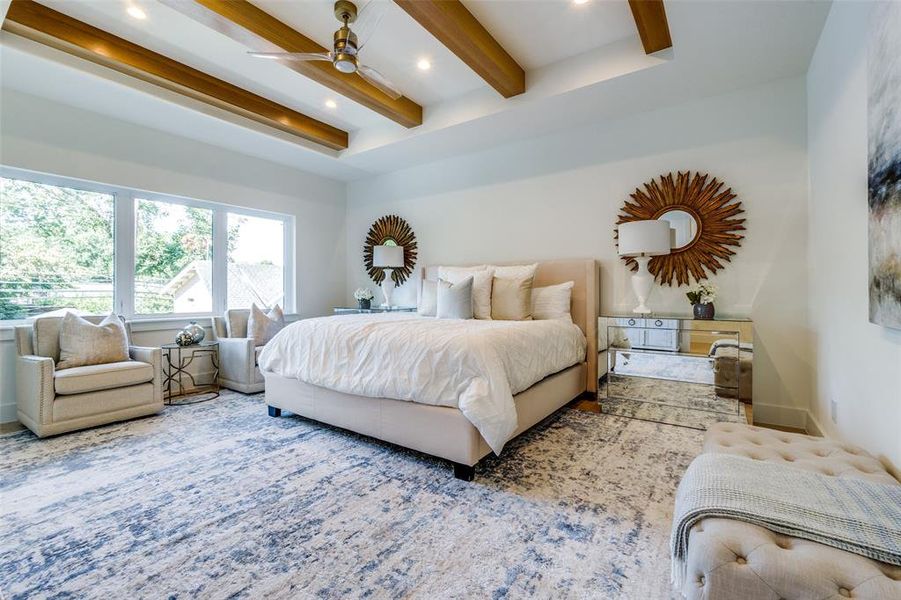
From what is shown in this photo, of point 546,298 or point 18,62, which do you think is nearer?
point 18,62

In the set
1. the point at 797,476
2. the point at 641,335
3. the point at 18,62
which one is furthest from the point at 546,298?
the point at 18,62

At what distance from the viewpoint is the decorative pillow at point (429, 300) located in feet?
13.5

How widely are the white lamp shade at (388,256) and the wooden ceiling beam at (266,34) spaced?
190cm

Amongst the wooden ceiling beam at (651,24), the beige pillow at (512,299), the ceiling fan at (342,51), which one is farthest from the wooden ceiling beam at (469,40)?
the beige pillow at (512,299)

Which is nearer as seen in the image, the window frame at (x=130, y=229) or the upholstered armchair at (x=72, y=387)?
the upholstered armchair at (x=72, y=387)

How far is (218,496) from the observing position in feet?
6.82

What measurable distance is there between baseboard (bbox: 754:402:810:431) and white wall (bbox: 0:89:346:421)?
5289 millimetres

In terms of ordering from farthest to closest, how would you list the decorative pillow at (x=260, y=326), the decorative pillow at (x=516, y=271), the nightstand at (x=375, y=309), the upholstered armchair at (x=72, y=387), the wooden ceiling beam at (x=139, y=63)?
the nightstand at (x=375, y=309)
the decorative pillow at (x=260, y=326)
the decorative pillow at (x=516, y=271)
the upholstered armchair at (x=72, y=387)
the wooden ceiling beam at (x=139, y=63)

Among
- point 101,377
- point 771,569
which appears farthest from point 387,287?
point 771,569

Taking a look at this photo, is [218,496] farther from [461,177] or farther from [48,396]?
[461,177]

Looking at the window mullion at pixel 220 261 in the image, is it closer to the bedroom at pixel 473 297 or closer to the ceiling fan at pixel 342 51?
the bedroom at pixel 473 297

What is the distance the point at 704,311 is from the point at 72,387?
4951 millimetres

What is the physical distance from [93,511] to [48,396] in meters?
1.57

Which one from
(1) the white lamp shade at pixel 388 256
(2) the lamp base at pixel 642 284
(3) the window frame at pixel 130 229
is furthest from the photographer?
(1) the white lamp shade at pixel 388 256
